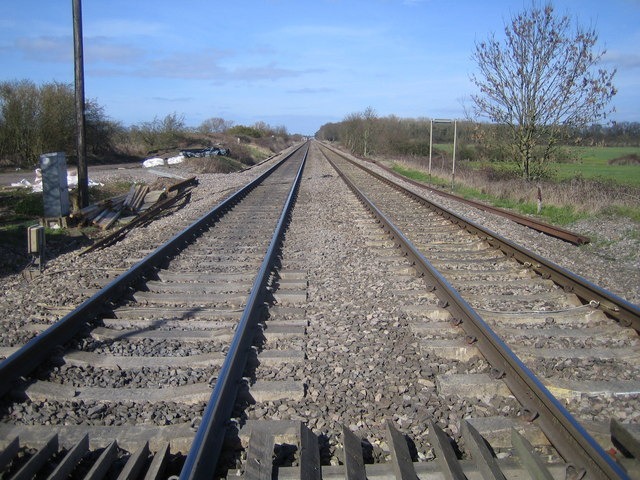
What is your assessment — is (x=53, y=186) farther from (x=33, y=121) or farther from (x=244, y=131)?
(x=244, y=131)

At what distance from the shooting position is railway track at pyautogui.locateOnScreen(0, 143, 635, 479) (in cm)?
299

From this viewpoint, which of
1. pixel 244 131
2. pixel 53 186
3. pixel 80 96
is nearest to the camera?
pixel 53 186

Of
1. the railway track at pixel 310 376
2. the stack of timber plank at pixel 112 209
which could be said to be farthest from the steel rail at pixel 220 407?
the stack of timber plank at pixel 112 209

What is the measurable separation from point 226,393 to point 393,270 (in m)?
3.96

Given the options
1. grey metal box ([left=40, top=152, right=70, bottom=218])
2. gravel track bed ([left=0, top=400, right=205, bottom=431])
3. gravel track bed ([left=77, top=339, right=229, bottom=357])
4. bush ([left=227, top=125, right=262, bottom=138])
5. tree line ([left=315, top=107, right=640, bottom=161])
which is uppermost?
bush ([left=227, top=125, right=262, bottom=138])

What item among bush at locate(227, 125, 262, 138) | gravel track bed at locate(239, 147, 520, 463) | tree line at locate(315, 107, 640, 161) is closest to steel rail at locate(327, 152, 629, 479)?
gravel track bed at locate(239, 147, 520, 463)

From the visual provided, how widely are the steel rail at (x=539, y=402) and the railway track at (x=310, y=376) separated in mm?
19

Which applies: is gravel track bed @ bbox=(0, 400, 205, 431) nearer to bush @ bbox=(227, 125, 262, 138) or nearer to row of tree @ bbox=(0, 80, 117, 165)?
row of tree @ bbox=(0, 80, 117, 165)

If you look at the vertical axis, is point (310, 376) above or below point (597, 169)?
below

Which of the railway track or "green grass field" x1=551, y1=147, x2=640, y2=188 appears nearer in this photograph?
the railway track

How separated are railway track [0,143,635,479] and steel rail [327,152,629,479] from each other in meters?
0.02

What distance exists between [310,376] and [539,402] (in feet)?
5.21

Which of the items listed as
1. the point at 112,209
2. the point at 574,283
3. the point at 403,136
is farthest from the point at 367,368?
the point at 403,136

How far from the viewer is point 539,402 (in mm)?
3381
